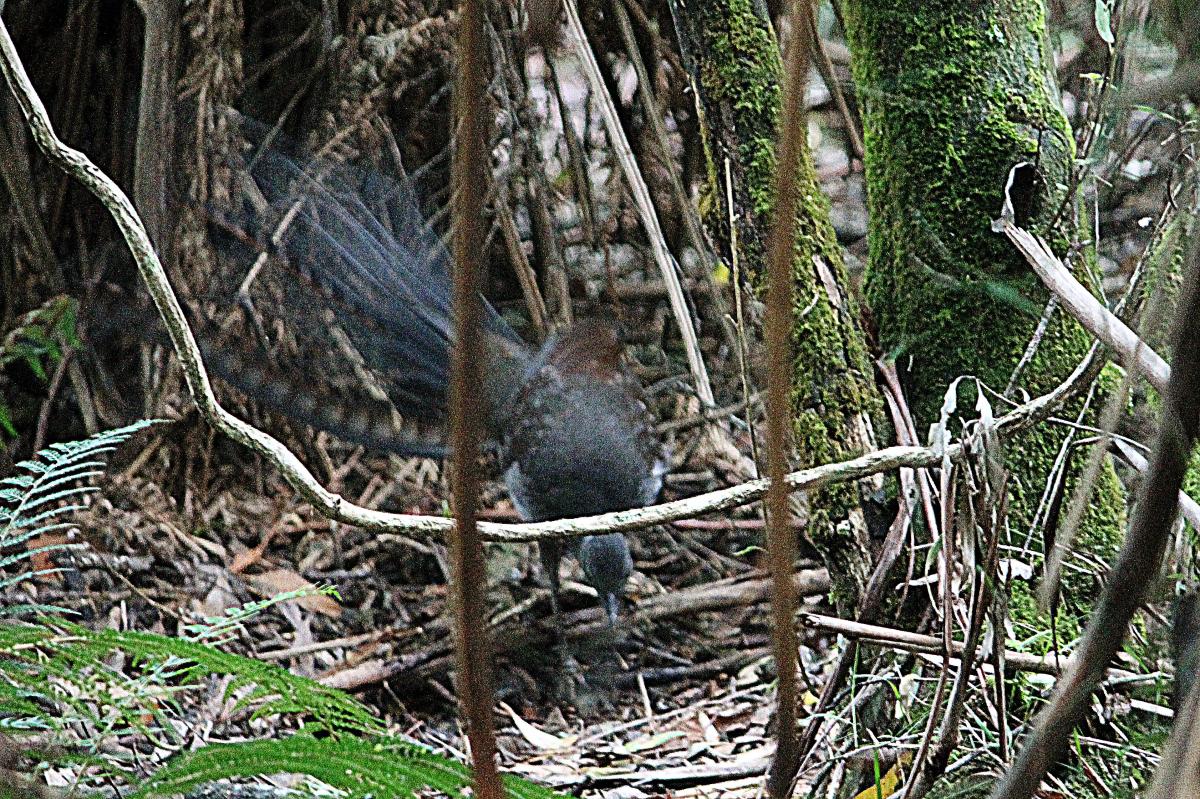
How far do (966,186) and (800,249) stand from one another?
0.82ft

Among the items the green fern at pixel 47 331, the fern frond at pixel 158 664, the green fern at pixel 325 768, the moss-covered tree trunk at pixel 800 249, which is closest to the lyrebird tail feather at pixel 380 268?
the green fern at pixel 47 331

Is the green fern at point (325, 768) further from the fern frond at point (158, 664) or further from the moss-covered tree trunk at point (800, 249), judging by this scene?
the moss-covered tree trunk at point (800, 249)

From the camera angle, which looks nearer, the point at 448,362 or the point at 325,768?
the point at 325,768

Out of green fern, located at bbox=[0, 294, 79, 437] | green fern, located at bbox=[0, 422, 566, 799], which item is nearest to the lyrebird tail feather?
green fern, located at bbox=[0, 294, 79, 437]

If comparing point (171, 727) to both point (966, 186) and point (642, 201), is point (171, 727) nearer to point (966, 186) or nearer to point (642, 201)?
point (966, 186)

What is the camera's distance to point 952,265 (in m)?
1.84

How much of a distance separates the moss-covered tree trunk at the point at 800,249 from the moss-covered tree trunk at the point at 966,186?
0.10 metres

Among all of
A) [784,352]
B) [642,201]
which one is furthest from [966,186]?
[784,352]

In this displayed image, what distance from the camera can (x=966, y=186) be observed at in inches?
72.6

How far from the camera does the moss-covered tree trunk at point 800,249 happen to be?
69.7 inches

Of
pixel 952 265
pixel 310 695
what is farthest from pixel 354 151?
pixel 310 695

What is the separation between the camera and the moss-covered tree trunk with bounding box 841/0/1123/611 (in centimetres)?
178

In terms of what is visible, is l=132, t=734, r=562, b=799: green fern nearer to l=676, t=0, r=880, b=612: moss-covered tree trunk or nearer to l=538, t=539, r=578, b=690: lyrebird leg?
l=676, t=0, r=880, b=612: moss-covered tree trunk

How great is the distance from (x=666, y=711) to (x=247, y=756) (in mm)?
1773
